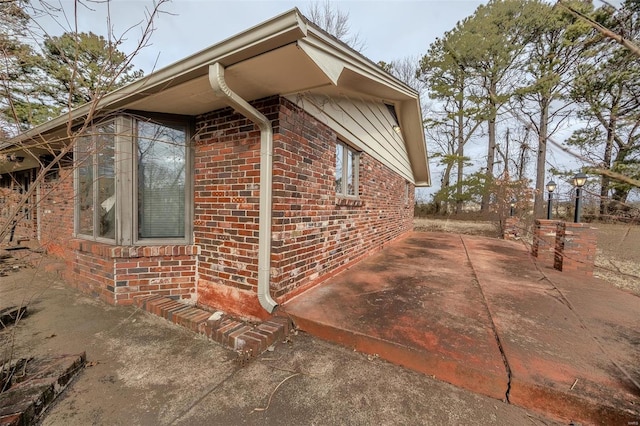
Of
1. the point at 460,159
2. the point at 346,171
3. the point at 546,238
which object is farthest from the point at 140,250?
the point at 460,159

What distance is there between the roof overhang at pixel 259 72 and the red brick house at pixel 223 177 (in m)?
0.01

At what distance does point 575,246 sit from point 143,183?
20.4ft

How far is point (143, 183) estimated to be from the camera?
2.97 meters

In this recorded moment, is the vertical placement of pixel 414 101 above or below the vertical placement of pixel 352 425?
above

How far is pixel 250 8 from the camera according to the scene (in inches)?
146

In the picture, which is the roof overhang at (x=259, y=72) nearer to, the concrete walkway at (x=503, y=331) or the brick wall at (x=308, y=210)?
the brick wall at (x=308, y=210)

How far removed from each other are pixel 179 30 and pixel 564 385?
398cm

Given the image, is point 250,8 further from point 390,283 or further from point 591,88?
point 390,283

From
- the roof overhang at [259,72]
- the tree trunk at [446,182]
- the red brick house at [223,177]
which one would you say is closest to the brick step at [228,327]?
the red brick house at [223,177]

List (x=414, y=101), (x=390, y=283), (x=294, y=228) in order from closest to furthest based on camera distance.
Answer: (x=294, y=228) → (x=390, y=283) → (x=414, y=101)

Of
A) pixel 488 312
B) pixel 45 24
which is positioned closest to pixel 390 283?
pixel 488 312

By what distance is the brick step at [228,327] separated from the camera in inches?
80.9

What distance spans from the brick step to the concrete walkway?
0.24 metres

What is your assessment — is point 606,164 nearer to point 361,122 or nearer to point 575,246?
point 361,122
